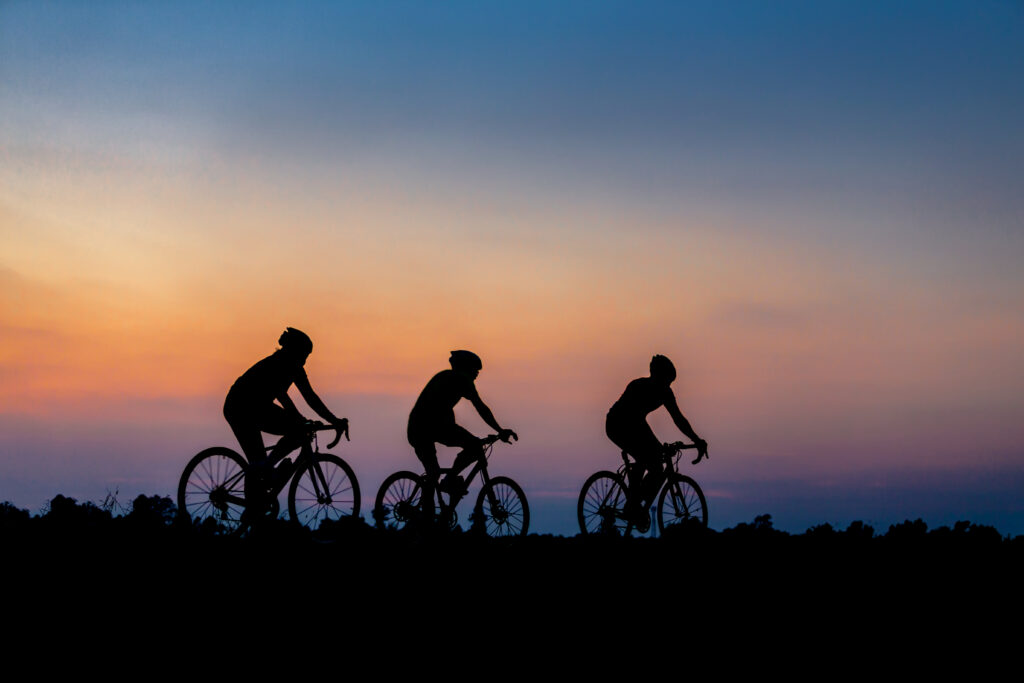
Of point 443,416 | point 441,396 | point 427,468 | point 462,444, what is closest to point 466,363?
point 441,396

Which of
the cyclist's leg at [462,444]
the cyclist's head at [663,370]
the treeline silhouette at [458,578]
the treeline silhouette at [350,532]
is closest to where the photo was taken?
the treeline silhouette at [458,578]

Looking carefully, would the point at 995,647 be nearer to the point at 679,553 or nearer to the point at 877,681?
the point at 877,681

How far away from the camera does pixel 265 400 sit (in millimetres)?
12812

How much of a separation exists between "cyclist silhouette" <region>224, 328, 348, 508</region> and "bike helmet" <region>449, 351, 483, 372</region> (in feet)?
6.39

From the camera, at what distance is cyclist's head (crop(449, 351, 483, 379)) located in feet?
45.9

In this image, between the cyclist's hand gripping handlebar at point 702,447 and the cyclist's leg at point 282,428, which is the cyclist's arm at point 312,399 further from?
the cyclist's hand gripping handlebar at point 702,447

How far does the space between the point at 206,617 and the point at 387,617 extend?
1429 millimetres

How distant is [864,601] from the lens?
404 inches

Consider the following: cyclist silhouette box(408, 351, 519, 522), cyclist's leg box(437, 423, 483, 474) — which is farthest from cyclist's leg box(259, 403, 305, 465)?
cyclist's leg box(437, 423, 483, 474)

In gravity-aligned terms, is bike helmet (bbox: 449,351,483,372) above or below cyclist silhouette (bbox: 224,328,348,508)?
above

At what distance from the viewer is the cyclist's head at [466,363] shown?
13977 mm

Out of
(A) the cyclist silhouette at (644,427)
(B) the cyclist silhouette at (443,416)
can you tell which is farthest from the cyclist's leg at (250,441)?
(A) the cyclist silhouette at (644,427)

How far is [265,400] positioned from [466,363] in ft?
8.83

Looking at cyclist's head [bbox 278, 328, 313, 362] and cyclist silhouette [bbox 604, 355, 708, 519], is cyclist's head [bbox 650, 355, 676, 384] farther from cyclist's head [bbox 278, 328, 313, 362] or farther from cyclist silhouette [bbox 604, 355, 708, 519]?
cyclist's head [bbox 278, 328, 313, 362]
